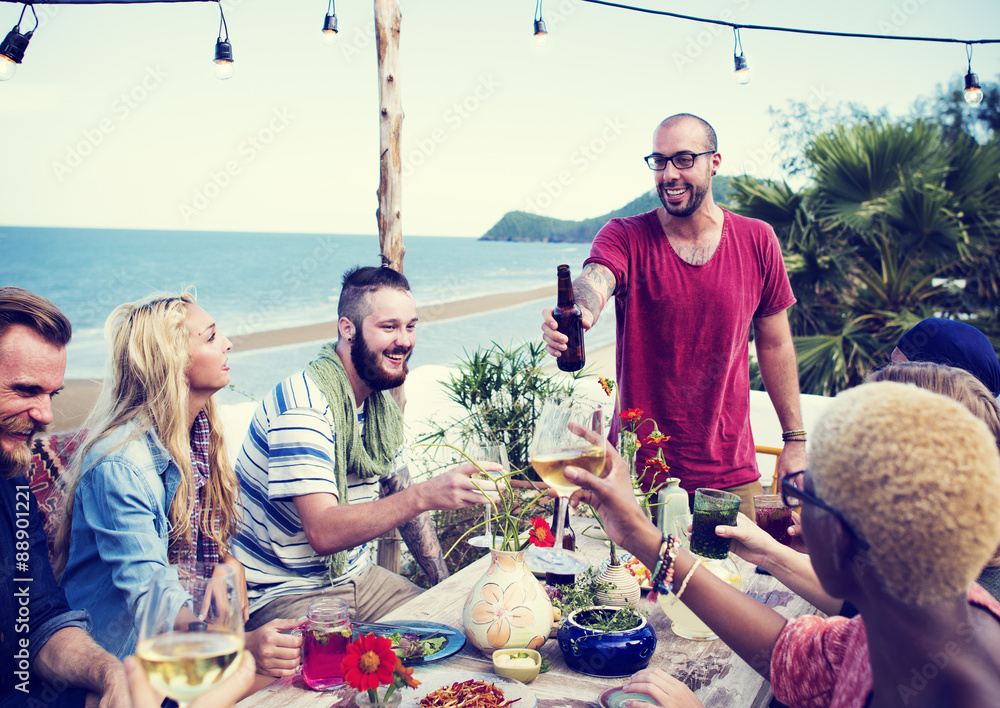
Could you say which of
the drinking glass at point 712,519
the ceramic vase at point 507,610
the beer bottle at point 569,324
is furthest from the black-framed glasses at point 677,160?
the ceramic vase at point 507,610

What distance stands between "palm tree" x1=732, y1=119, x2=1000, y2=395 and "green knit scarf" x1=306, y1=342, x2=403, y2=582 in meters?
4.92

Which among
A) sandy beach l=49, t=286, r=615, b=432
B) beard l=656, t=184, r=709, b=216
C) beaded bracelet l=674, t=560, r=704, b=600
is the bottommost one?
sandy beach l=49, t=286, r=615, b=432

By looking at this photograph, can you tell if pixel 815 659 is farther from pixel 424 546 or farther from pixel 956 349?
pixel 424 546

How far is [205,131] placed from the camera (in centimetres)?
4388

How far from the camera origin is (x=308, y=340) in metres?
21.4

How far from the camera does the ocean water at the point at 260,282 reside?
65.3 ft

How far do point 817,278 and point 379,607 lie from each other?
5774 mm

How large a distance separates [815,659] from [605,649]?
0.45 m

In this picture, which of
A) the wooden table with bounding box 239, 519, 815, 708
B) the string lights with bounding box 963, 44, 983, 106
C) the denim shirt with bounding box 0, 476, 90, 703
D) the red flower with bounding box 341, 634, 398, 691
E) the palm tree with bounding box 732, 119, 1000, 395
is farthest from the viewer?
the palm tree with bounding box 732, 119, 1000, 395

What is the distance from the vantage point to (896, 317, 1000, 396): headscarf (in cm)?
229

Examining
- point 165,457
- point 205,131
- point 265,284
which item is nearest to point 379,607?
point 165,457

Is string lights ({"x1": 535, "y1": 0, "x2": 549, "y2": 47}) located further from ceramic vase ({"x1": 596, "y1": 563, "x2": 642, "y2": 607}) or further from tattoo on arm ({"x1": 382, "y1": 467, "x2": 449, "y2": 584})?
ceramic vase ({"x1": 596, "y1": 563, "x2": 642, "y2": 607})

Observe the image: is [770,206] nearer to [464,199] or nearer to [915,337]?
[915,337]

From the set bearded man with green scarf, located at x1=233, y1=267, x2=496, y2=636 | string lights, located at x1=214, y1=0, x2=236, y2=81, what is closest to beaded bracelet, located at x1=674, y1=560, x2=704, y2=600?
bearded man with green scarf, located at x1=233, y1=267, x2=496, y2=636
